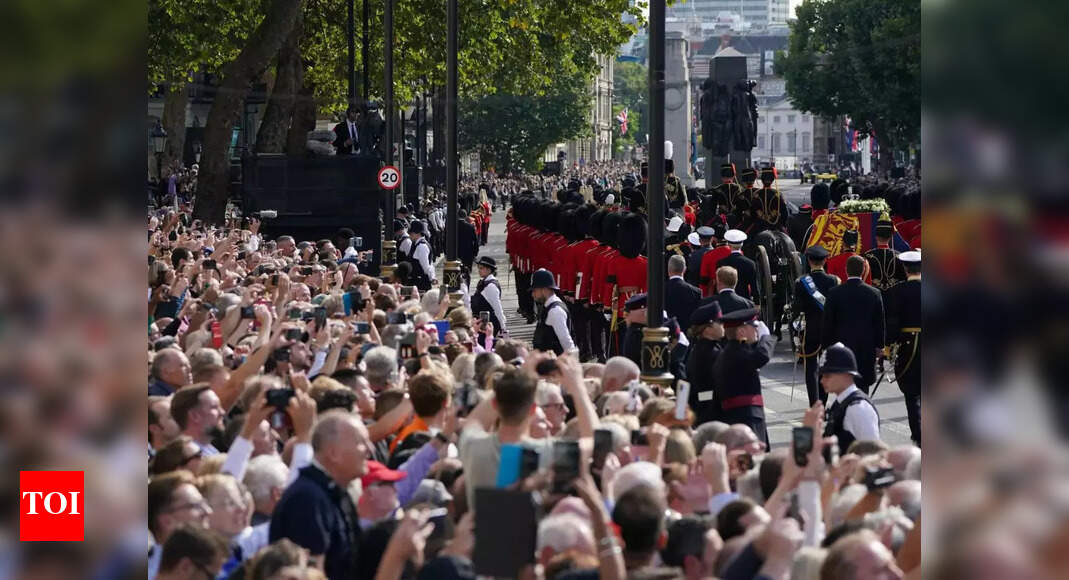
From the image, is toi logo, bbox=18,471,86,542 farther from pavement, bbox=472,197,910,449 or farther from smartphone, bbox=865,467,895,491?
pavement, bbox=472,197,910,449

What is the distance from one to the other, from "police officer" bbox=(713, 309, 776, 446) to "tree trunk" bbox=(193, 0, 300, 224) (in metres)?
20.7

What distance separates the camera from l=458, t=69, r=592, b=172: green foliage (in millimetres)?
87375

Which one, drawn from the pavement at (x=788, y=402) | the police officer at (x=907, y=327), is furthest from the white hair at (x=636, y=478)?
the police officer at (x=907, y=327)

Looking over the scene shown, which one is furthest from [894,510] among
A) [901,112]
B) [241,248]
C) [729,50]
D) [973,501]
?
[901,112]

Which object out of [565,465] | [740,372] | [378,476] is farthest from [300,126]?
[565,465]

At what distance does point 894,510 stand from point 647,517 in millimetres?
888

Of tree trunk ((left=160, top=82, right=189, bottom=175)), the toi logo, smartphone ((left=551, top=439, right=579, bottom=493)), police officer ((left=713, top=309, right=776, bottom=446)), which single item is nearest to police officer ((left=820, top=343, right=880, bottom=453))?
police officer ((left=713, top=309, right=776, bottom=446))

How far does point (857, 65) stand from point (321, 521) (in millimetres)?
71992

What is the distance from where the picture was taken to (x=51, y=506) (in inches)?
95.9

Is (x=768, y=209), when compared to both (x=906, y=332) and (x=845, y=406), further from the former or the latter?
(x=845, y=406)

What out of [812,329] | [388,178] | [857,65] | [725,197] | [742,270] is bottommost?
[812,329]

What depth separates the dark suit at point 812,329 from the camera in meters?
16.0

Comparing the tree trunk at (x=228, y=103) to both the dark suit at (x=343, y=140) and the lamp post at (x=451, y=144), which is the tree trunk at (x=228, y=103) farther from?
the lamp post at (x=451, y=144)

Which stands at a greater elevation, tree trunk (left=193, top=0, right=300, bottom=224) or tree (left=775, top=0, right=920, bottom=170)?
tree (left=775, top=0, right=920, bottom=170)
